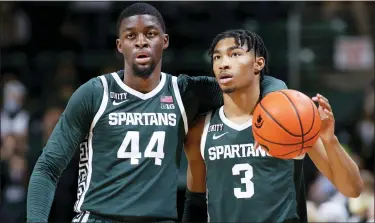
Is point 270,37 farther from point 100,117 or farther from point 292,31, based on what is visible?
point 100,117

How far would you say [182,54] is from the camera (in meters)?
12.9

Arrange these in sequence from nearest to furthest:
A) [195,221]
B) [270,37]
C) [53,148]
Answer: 1. [53,148]
2. [195,221]
3. [270,37]

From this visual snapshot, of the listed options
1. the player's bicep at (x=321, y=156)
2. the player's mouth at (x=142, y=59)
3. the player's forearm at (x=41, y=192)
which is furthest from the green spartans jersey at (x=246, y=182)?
the player's forearm at (x=41, y=192)

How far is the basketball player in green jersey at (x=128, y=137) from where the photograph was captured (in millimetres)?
5012

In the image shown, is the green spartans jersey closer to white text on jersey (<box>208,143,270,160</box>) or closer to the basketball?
white text on jersey (<box>208,143,270,160</box>)

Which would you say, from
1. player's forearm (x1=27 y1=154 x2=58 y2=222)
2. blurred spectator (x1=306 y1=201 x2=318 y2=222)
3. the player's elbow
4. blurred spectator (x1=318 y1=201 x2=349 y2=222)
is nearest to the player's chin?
the player's elbow

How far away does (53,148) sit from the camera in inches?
196

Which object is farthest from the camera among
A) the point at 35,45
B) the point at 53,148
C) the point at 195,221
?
the point at 35,45

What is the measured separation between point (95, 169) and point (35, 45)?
9137 millimetres

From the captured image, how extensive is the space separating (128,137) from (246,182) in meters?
0.84

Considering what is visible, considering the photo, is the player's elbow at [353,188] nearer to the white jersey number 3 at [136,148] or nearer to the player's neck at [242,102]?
the player's neck at [242,102]

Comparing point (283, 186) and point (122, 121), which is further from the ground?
point (122, 121)

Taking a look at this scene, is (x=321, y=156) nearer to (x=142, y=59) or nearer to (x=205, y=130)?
(x=205, y=130)

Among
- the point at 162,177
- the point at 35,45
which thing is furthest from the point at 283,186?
the point at 35,45
